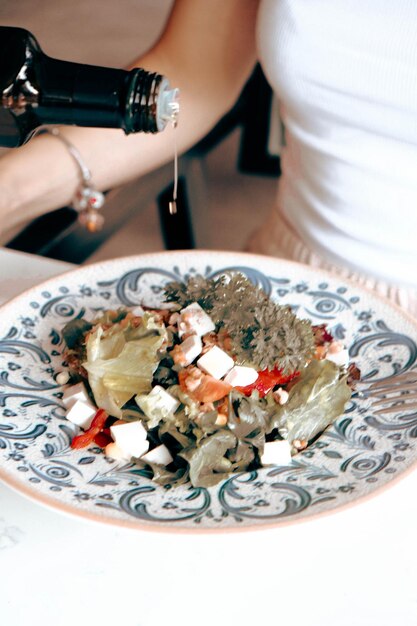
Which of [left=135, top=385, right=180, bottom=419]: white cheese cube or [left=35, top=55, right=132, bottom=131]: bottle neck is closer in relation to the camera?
[left=35, top=55, right=132, bottom=131]: bottle neck

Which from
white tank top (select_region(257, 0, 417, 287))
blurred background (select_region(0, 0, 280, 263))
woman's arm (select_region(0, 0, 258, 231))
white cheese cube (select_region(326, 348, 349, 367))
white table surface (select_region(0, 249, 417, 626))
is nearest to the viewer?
white table surface (select_region(0, 249, 417, 626))

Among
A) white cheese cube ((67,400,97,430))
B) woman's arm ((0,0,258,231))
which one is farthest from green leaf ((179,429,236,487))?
woman's arm ((0,0,258,231))

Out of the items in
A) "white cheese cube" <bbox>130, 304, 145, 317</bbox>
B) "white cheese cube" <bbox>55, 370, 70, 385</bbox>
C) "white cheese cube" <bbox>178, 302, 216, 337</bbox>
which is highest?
"white cheese cube" <bbox>178, 302, 216, 337</bbox>

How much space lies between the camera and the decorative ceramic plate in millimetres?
614

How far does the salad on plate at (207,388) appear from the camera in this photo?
68cm

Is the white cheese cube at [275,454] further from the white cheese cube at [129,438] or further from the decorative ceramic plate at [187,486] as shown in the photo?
the white cheese cube at [129,438]

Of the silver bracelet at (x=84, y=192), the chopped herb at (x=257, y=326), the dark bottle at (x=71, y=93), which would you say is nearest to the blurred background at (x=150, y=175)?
the silver bracelet at (x=84, y=192)

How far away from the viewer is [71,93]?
2.00 feet

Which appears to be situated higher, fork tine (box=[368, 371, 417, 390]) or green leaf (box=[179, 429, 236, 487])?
green leaf (box=[179, 429, 236, 487])

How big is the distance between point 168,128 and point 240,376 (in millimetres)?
708

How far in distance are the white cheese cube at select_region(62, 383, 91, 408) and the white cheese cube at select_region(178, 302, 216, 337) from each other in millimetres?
113

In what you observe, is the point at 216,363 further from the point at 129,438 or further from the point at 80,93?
the point at 80,93

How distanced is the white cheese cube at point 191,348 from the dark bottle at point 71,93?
8.5 inches

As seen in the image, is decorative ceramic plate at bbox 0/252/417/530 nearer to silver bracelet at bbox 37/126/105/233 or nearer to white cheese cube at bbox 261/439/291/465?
white cheese cube at bbox 261/439/291/465
